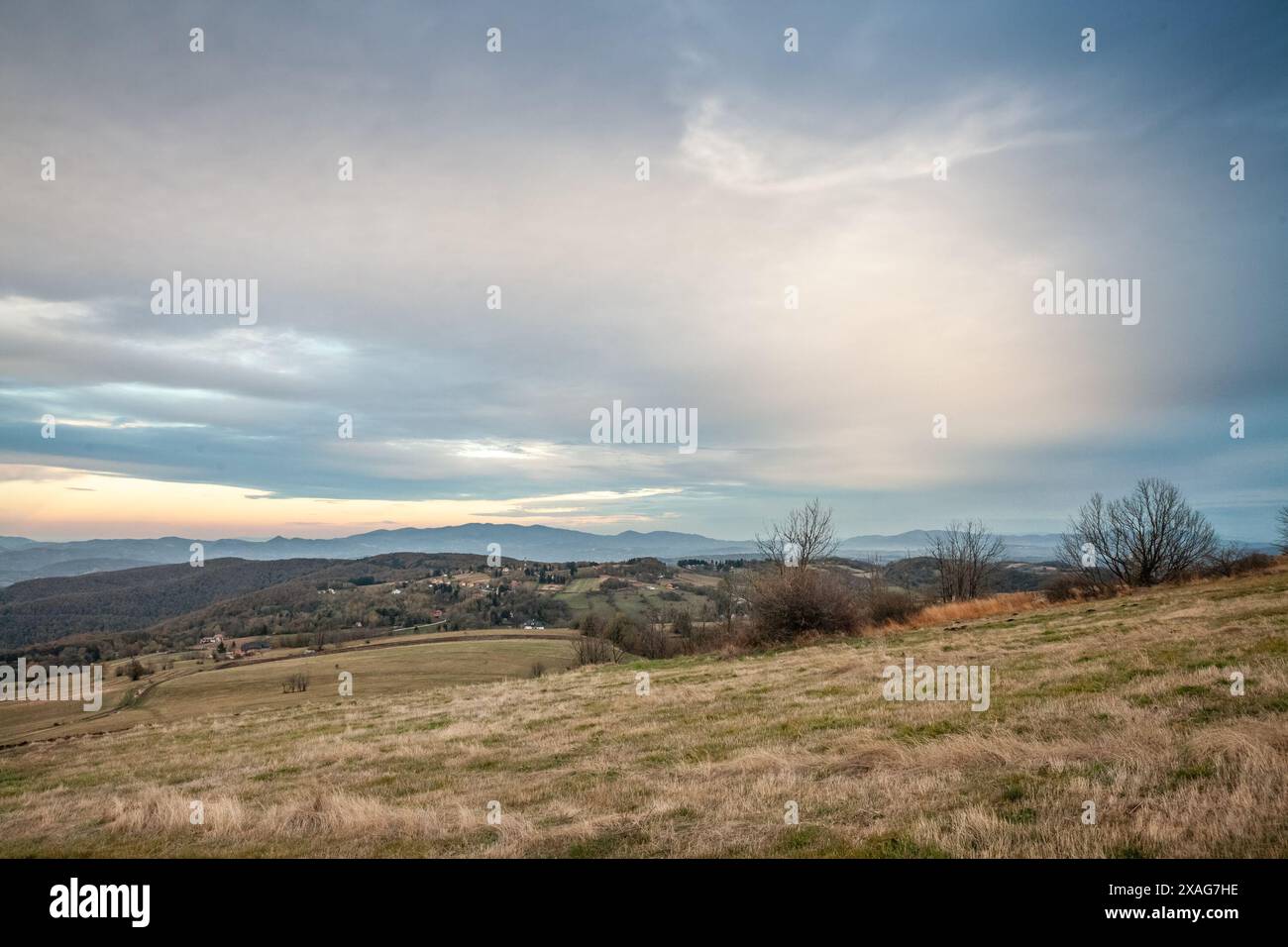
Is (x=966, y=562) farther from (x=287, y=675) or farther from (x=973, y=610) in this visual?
(x=287, y=675)

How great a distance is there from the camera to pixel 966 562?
71.8 m

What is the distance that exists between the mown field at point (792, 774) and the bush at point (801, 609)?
16.6 meters

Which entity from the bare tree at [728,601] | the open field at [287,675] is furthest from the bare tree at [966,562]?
the open field at [287,675]

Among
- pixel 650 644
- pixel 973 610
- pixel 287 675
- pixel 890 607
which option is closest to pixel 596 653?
pixel 650 644

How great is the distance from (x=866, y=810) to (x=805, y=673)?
15849 millimetres

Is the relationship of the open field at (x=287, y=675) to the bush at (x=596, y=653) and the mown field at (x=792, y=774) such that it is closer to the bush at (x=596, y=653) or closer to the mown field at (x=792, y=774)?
the bush at (x=596, y=653)

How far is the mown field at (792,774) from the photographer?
265 inches

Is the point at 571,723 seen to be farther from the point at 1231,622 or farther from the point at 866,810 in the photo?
the point at 1231,622

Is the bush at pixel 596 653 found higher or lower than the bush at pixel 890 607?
lower

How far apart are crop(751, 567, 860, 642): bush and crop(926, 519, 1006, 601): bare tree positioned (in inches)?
1395

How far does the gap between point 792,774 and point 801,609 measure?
101 feet
